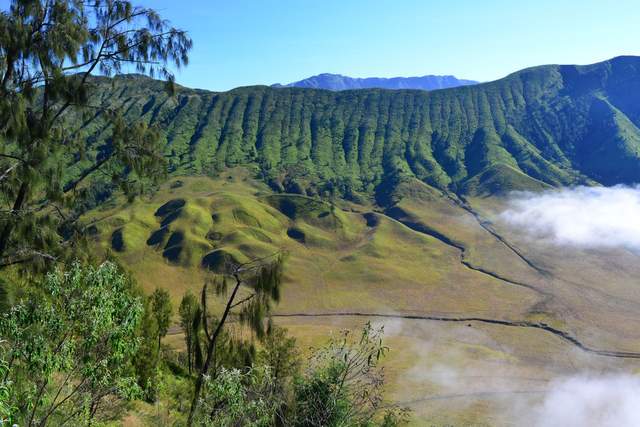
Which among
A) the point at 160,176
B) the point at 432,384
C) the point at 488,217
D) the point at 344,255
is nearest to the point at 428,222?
the point at 488,217

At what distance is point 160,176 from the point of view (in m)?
19.8

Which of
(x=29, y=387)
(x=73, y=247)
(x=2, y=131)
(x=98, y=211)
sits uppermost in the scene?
(x=2, y=131)

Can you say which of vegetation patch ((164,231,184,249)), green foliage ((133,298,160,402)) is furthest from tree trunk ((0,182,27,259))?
vegetation patch ((164,231,184,249))

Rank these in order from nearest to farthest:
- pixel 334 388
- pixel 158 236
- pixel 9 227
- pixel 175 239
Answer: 1. pixel 9 227
2. pixel 334 388
3. pixel 175 239
4. pixel 158 236

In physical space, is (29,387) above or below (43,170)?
below

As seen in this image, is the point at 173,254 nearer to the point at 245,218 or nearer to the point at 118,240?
the point at 118,240

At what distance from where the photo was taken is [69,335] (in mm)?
11797

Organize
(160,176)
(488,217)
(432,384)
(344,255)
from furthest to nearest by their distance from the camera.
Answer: (488,217) < (344,255) < (432,384) < (160,176)

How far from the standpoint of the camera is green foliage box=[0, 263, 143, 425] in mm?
10453

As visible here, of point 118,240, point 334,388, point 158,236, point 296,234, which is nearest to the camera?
point 334,388

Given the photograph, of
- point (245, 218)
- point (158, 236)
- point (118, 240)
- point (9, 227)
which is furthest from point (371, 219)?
point (9, 227)

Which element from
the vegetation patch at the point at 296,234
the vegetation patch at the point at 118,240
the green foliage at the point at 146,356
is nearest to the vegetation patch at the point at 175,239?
the vegetation patch at the point at 118,240

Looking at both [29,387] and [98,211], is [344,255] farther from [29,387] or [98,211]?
[29,387]

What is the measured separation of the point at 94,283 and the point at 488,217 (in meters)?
182
